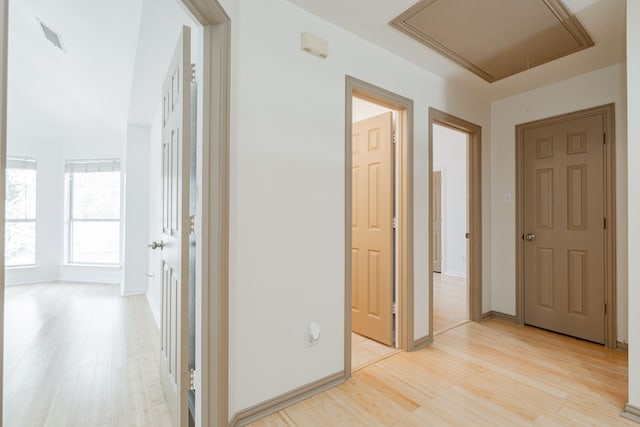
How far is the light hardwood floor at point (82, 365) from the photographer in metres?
1.83

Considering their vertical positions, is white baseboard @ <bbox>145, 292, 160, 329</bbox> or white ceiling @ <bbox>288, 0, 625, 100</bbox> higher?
white ceiling @ <bbox>288, 0, 625, 100</bbox>

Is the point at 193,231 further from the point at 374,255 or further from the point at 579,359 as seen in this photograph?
the point at 579,359

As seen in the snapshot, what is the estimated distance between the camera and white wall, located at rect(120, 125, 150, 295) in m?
4.57

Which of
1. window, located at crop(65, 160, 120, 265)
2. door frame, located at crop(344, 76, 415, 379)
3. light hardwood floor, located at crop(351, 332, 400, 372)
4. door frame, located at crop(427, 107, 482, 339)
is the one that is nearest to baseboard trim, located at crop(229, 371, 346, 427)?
light hardwood floor, located at crop(351, 332, 400, 372)

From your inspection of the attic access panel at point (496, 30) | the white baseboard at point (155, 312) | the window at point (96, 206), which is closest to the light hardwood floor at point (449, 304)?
the attic access panel at point (496, 30)

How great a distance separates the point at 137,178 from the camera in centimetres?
464

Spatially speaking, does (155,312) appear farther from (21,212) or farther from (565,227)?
(565,227)

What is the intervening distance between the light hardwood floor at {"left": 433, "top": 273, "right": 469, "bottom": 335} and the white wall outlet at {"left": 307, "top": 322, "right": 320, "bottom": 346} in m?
1.60

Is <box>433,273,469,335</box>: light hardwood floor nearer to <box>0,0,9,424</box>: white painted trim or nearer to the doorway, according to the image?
the doorway

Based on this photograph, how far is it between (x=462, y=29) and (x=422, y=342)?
2476 millimetres

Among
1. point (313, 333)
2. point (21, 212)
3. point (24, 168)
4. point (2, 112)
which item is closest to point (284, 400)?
point (313, 333)

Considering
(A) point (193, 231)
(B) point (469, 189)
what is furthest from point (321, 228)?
(B) point (469, 189)

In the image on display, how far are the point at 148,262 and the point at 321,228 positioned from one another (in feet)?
12.1
